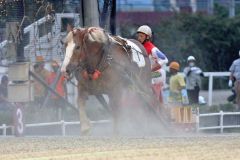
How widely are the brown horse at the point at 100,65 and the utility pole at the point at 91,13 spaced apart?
274 cm

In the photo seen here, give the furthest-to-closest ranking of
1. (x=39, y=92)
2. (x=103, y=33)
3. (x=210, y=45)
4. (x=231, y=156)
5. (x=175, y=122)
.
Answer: (x=210, y=45)
(x=39, y=92)
(x=175, y=122)
(x=103, y=33)
(x=231, y=156)

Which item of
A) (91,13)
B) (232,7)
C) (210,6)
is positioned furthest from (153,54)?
(210,6)

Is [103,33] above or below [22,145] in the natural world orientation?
above

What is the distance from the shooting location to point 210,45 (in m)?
43.6

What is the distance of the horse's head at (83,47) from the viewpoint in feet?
59.5

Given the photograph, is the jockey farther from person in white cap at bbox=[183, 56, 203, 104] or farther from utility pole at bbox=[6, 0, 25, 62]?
person in white cap at bbox=[183, 56, 203, 104]

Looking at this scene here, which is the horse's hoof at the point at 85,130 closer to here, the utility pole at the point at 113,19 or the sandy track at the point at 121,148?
the sandy track at the point at 121,148

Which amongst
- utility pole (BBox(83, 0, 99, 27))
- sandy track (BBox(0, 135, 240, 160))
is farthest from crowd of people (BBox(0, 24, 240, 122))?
sandy track (BBox(0, 135, 240, 160))

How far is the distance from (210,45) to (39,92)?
20.4m

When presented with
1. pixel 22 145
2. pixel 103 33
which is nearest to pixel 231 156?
pixel 22 145

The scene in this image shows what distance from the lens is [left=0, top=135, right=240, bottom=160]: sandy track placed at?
14.1m

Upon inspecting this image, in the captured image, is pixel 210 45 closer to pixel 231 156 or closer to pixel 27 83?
pixel 27 83

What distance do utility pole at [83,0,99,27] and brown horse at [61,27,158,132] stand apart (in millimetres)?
2737

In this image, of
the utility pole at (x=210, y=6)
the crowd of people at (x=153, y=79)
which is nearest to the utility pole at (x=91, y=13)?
the crowd of people at (x=153, y=79)
